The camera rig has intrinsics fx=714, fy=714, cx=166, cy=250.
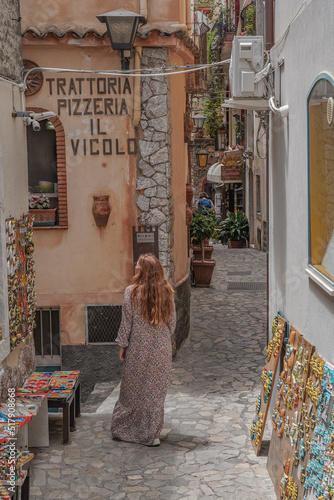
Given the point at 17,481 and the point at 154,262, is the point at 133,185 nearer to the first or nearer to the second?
the point at 154,262

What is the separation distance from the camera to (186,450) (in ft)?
22.6

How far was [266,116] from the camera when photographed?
7.88 meters

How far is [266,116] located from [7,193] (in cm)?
305

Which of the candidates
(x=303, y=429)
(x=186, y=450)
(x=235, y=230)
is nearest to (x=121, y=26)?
(x=186, y=450)

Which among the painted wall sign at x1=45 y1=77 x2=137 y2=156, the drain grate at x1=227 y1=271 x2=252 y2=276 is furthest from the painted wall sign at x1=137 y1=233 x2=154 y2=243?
the drain grate at x1=227 y1=271 x2=252 y2=276

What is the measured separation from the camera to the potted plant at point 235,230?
26047 mm

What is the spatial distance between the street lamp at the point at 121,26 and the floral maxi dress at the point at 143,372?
12.4 ft

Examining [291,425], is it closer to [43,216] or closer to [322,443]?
[322,443]

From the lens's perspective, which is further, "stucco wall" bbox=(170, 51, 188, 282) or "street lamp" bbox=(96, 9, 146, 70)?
"stucco wall" bbox=(170, 51, 188, 282)

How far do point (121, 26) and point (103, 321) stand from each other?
13.3 ft

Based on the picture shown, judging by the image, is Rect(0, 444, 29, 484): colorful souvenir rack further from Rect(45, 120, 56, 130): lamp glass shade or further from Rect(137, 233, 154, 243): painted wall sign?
Rect(45, 120, 56, 130): lamp glass shade

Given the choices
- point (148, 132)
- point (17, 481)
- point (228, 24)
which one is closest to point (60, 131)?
point (148, 132)

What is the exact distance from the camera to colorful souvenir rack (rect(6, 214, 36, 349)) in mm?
6445

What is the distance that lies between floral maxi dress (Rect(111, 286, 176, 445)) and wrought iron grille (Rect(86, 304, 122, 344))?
3.10 m
